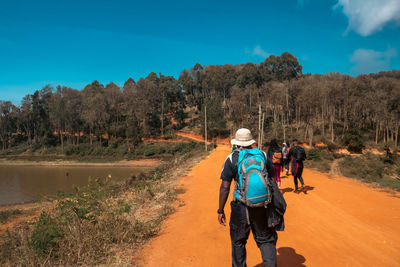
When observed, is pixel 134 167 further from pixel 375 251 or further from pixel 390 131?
pixel 390 131

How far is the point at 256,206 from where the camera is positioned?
265 cm

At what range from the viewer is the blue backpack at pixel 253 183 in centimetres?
264

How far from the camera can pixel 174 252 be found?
4.17 metres

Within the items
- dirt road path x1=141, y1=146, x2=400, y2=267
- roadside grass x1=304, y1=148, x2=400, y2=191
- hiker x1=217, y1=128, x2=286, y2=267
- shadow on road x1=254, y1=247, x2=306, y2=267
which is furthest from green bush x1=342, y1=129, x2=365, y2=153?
hiker x1=217, y1=128, x2=286, y2=267

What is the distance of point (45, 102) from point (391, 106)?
66.1 meters

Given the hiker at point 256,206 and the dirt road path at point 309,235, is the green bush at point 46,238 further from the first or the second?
the hiker at point 256,206

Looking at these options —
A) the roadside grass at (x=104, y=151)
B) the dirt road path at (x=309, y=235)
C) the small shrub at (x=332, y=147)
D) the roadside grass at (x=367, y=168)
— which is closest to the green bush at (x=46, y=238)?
the dirt road path at (x=309, y=235)

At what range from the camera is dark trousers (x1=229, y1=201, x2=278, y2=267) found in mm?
2742

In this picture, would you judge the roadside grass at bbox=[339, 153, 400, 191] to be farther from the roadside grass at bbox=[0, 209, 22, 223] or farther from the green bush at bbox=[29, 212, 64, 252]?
the roadside grass at bbox=[0, 209, 22, 223]

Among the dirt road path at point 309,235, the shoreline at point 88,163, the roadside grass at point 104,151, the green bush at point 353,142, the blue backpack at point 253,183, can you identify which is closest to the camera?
the blue backpack at point 253,183

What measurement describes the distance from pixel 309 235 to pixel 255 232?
98.3 inches

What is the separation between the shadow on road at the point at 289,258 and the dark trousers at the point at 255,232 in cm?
110

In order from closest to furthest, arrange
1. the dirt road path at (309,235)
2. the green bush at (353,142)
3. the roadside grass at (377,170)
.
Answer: the dirt road path at (309,235) < the roadside grass at (377,170) < the green bush at (353,142)

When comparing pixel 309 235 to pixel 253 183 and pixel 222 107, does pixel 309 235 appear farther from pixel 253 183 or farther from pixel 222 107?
pixel 222 107
